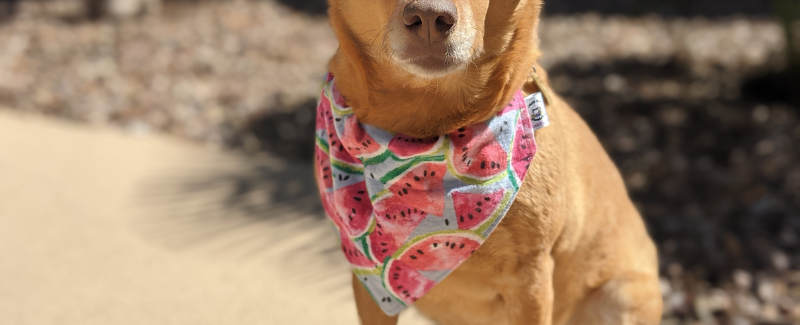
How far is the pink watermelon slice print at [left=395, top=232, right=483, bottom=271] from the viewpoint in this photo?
189cm

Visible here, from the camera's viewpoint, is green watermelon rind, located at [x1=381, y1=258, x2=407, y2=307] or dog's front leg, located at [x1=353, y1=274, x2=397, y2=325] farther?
dog's front leg, located at [x1=353, y1=274, x2=397, y2=325]

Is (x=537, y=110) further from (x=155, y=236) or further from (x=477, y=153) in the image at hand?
(x=155, y=236)

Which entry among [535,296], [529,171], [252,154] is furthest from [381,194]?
[252,154]

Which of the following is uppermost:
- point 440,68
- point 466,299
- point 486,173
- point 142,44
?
point 440,68

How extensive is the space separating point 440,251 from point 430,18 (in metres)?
0.68

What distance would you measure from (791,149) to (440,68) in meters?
3.76

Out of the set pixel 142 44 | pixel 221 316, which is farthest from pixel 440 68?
pixel 142 44

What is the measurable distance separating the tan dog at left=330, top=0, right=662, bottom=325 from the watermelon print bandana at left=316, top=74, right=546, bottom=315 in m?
0.05

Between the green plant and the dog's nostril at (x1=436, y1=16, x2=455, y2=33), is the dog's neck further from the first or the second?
the green plant

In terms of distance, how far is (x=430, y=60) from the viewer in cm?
165

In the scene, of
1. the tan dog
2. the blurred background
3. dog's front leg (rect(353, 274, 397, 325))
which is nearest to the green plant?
the blurred background

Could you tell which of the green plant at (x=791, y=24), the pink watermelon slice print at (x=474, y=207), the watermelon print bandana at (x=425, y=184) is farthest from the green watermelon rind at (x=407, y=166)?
the green plant at (x=791, y=24)

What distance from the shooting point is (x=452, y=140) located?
186 cm

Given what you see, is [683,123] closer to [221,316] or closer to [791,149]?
[791,149]
